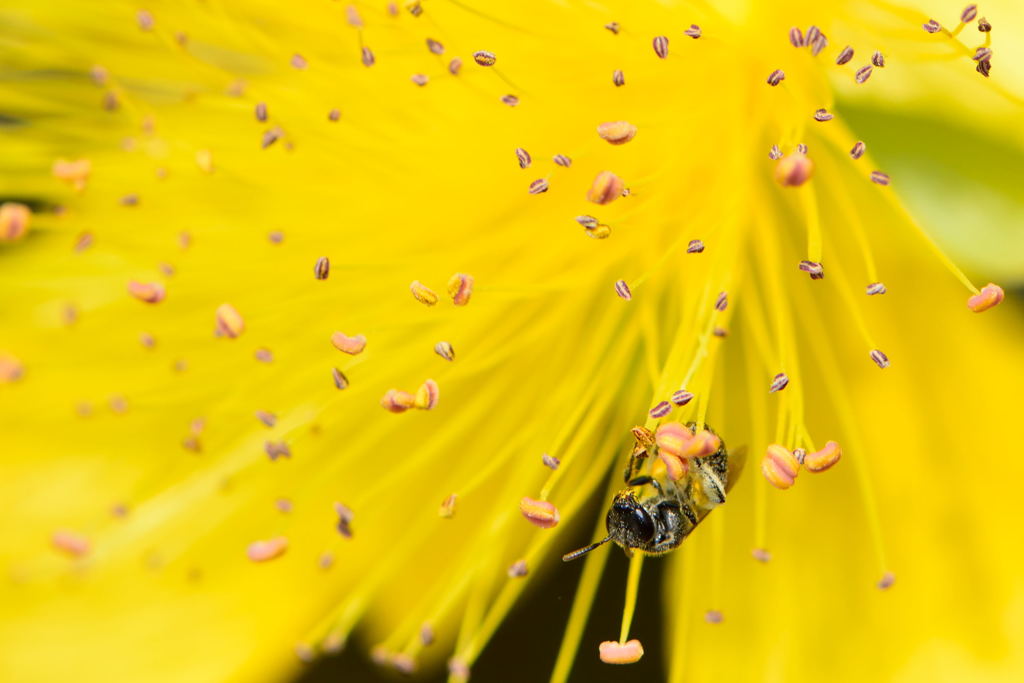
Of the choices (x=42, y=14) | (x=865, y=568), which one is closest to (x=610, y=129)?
(x=865, y=568)

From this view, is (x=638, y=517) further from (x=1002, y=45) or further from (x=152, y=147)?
(x=152, y=147)

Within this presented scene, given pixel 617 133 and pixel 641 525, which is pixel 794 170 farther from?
pixel 641 525

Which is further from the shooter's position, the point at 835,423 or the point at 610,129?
the point at 835,423

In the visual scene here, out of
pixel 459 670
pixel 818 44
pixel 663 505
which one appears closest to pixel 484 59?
pixel 818 44

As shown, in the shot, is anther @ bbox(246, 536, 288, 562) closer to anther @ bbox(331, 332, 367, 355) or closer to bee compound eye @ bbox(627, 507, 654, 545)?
anther @ bbox(331, 332, 367, 355)

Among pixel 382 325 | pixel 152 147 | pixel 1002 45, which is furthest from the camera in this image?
pixel 152 147

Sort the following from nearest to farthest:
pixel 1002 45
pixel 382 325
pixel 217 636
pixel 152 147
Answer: pixel 1002 45
pixel 382 325
pixel 152 147
pixel 217 636
